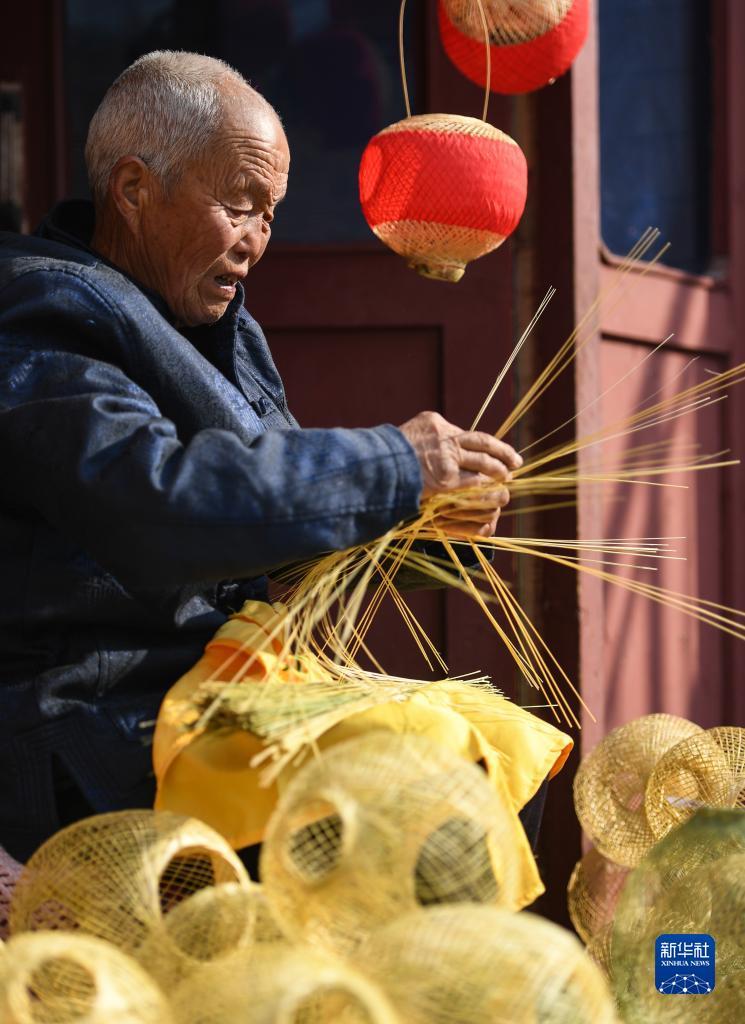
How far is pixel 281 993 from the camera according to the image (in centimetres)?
88

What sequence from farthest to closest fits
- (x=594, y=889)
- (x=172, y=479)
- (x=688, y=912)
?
(x=594, y=889) < (x=688, y=912) < (x=172, y=479)

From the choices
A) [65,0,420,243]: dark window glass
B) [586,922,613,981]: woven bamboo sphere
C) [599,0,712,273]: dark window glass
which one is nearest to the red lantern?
[65,0,420,243]: dark window glass

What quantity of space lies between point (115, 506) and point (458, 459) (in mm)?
338

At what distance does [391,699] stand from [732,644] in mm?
1782

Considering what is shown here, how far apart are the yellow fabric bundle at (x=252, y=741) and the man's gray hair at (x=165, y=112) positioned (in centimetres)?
52

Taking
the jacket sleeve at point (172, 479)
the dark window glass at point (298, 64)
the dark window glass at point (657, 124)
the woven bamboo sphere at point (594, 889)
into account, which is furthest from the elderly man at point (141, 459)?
the dark window glass at point (657, 124)

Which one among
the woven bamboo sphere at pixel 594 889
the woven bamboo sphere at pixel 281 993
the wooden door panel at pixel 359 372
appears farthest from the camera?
the wooden door panel at pixel 359 372

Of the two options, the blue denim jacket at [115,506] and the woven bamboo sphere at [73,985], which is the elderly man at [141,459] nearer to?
the blue denim jacket at [115,506]

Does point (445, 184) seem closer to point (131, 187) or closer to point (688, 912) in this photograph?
point (131, 187)

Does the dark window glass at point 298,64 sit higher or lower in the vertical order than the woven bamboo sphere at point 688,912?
higher

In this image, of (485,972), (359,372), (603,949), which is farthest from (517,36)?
(485,972)

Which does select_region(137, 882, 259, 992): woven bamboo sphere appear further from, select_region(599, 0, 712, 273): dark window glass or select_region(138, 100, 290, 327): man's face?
select_region(599, 0, 712, 273): dark window glass

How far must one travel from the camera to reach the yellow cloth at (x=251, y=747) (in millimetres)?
1203

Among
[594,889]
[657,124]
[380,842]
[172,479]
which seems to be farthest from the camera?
[657,124]
